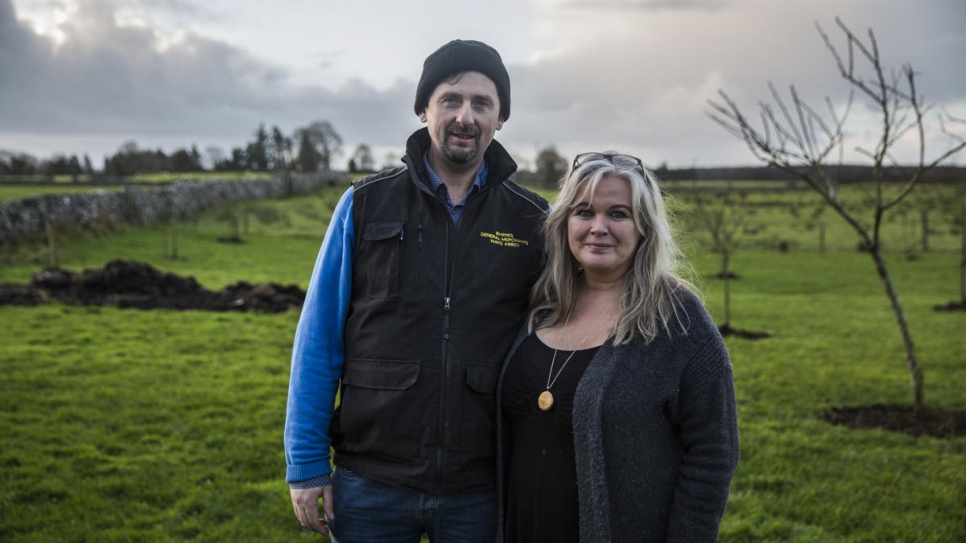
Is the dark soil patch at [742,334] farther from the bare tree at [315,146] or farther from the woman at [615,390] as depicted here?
the bare tree at [315,146]

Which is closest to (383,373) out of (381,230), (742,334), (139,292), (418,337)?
(418,337)

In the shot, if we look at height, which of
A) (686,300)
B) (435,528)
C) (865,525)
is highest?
(686,300)

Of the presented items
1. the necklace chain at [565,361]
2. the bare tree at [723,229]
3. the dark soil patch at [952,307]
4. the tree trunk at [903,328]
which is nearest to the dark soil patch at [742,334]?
the bare tree at [723,229]

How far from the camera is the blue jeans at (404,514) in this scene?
8.60 ft

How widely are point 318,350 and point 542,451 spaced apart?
1.00 m

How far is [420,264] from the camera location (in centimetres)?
267

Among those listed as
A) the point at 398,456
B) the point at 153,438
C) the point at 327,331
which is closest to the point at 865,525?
the point at 398,456

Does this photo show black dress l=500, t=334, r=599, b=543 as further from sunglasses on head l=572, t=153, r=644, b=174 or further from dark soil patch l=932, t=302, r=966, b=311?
dark soil patch l=932, t=302, r=966, b=311

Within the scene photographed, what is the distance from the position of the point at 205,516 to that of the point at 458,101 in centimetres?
384

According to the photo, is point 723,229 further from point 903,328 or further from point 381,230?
point 381,230

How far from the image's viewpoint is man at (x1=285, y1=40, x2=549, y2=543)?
8.51 feet

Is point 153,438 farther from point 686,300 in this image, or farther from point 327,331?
point 686,300

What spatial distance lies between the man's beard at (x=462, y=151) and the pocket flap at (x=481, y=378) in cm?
84

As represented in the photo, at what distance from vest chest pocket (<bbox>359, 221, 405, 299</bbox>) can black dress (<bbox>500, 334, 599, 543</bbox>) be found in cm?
60
